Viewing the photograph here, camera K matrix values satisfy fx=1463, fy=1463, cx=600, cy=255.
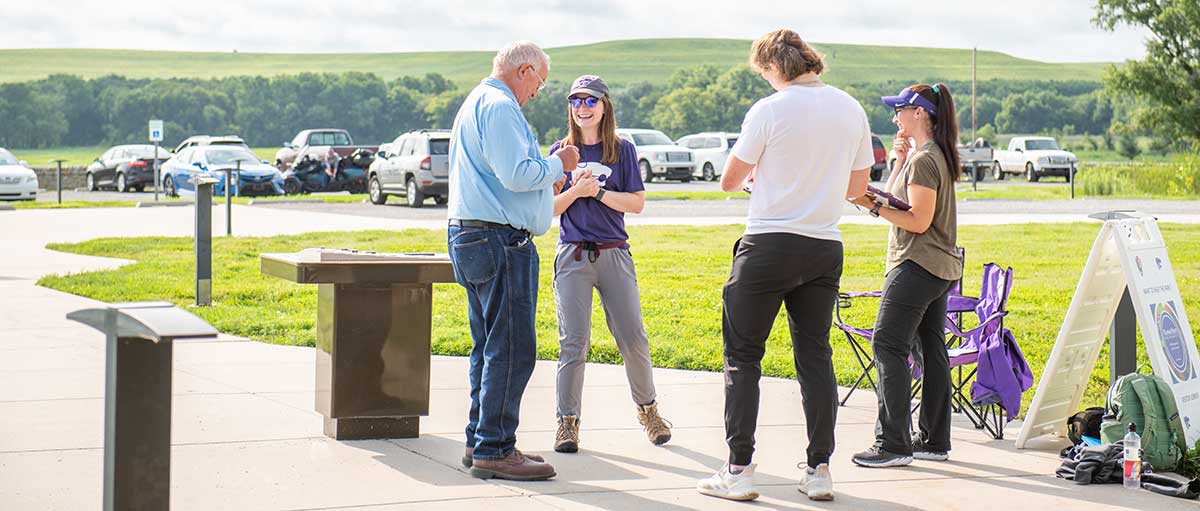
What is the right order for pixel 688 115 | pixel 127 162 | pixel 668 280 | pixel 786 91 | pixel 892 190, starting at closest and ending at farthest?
pixel 786 91 → pixel 892 190 → pixel 668 280 → pixel 127 162 → pixel 688 115

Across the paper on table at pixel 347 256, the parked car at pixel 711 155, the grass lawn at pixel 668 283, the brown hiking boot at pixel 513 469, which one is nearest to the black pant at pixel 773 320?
the brown hiking boot at pixel 513 469

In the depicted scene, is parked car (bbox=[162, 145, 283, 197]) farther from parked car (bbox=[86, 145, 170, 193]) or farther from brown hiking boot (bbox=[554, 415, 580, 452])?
brown hiking boot (bbox=[554, 415, 580, 452])

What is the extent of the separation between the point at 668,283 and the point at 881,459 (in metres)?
8.23

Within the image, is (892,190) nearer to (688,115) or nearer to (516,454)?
(516,454)

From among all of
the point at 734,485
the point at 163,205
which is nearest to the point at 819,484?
the point at 734,485

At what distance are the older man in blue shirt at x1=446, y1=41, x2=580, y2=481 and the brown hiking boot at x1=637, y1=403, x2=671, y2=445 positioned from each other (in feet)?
2.97

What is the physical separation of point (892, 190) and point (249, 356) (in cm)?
483

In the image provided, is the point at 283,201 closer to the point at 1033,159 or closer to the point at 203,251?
the point at 203,251

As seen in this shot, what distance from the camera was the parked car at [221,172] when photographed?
3406 cm

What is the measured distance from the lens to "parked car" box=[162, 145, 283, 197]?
34062 mm

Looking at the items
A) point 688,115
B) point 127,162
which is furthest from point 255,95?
point 127,162

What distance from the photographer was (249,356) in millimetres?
9547

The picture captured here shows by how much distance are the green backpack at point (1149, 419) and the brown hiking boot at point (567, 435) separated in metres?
2.28

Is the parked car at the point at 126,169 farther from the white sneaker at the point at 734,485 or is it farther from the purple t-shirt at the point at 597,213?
the white sneaker at the point at 734,485
